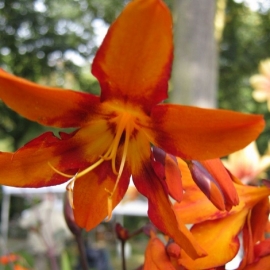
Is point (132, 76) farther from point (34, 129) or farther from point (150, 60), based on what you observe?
point (34, 129)

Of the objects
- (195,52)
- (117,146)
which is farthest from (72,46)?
(117,146)

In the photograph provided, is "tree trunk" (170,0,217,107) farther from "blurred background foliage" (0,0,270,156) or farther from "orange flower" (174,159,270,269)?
"blurred background foliage" (0,0,270,156)

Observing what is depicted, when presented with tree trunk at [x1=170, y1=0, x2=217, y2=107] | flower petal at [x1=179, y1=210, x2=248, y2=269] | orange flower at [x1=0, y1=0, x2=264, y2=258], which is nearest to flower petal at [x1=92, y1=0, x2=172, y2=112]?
orange flower at [x1=0, y1=0, x2=264, y2=258]

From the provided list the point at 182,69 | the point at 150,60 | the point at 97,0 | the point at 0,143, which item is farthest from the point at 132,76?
the point at 0,143

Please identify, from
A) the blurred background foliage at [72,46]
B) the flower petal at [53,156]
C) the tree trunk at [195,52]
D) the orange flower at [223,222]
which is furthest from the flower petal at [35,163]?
the blurred background foliage at [72,46]

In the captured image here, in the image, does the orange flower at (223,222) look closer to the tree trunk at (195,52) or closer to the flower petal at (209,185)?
the flower petal at (209,185)

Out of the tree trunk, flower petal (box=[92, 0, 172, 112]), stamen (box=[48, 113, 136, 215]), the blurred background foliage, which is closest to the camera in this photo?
flower petal (box=[92, 0, 172, 112])

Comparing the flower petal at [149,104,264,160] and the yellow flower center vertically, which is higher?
the flower petal at [149,104,264,160]

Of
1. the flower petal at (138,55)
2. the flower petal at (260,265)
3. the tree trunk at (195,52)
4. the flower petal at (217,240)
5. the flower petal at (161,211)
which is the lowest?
the tree trunk at (195,52)

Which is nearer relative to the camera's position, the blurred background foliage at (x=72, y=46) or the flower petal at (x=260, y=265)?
the flower petal at (x=260, y=265)
